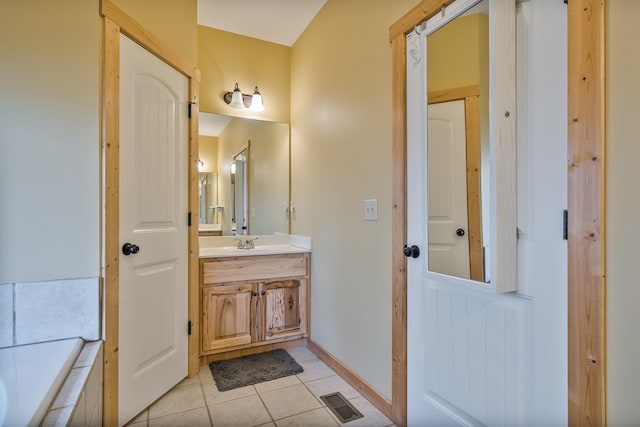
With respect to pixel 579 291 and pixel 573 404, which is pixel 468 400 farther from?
pixel 579 291

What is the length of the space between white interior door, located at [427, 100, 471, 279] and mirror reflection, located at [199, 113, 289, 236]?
5.98ft

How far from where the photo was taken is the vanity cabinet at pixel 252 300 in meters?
2.45

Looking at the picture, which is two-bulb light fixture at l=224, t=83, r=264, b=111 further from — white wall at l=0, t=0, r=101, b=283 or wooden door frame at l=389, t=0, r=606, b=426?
wooden door frame at l=389, t=0, r=606, b=426

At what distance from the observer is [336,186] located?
7.83 feet

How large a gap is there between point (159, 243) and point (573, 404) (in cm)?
203

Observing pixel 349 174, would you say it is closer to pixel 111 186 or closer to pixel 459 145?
pixel 459 145

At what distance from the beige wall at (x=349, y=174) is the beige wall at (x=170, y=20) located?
953 millimetres

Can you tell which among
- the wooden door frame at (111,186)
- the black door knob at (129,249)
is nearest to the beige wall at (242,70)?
the wooden door frame at (111,186)

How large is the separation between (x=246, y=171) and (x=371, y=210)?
4.97 ft

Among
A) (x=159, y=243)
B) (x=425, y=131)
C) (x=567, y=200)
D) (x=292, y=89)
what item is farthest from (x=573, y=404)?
(x=292, y=89)

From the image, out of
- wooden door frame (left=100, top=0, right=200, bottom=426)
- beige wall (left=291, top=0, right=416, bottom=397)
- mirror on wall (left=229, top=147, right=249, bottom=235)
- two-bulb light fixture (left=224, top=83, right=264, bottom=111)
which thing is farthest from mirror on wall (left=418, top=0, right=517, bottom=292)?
A: mirror on wall (left=229, top=147, right=249, bottom=235)

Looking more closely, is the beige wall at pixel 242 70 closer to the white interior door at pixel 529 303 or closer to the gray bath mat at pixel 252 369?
the gray bath mat at pixel 252 369

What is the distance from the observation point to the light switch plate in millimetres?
1944

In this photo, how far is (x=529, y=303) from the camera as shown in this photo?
115cm
